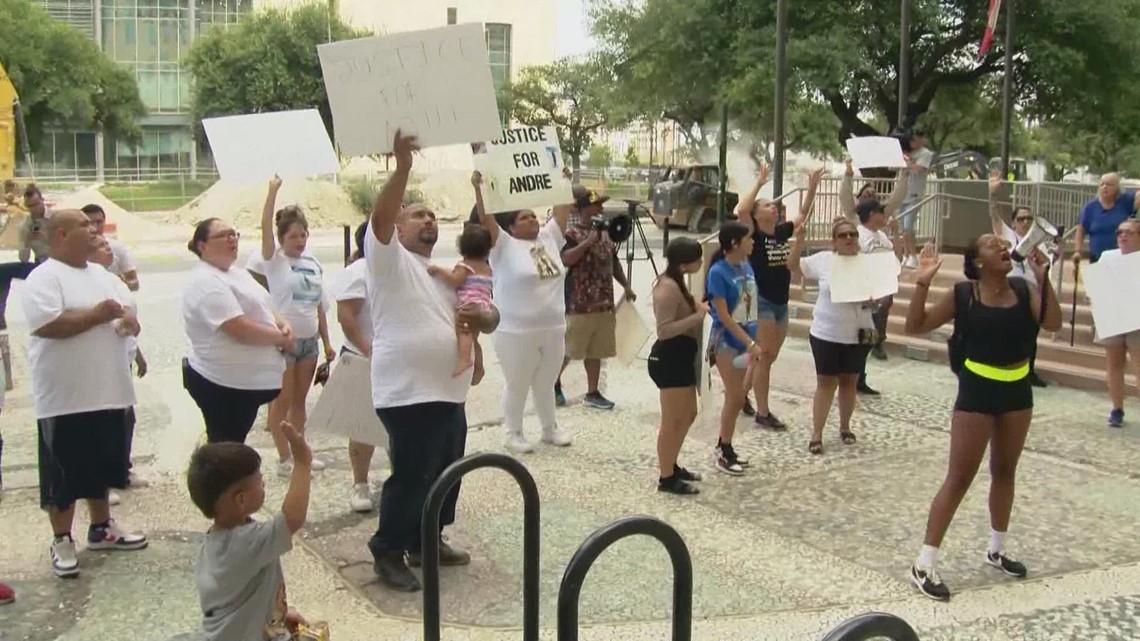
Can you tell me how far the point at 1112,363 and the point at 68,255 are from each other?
7.11 meters

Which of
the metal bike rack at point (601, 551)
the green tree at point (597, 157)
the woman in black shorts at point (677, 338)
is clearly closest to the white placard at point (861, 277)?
the woman in black shorts at point (677, 338)

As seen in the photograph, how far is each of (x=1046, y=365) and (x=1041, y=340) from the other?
563mm

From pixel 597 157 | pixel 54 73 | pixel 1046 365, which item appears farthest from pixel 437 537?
pixel 597 157

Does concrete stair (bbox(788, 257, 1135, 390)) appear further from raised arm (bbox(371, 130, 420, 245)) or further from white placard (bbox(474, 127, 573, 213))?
Answer: raised arm (bbox(371, 130, 420, 245))

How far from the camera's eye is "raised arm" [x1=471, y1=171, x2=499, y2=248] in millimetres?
6496

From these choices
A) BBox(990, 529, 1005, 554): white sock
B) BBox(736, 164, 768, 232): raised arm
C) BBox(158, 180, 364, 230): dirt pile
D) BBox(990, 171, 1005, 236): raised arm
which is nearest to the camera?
BBox(990, 529, 1005, 554): white sock

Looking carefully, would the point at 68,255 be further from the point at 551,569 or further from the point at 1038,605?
the point at 1038,605

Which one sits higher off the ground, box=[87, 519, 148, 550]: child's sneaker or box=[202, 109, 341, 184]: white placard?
box=[202, 109, 341, 184]: white placard

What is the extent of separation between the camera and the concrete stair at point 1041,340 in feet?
32.0

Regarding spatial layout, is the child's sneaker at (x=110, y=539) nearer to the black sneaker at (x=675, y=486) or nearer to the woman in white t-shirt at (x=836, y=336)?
the black sneaker at (x=675, y=486)

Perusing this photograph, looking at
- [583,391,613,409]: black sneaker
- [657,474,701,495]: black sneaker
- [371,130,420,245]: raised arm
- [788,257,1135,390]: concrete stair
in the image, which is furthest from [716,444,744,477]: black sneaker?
[788,257,1135,390]: concrete stair

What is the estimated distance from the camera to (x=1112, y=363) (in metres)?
8.20

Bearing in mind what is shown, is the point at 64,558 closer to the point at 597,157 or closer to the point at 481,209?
the point at 481,209

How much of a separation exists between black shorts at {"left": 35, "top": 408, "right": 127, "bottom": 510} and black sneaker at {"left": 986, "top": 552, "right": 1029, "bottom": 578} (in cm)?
418
